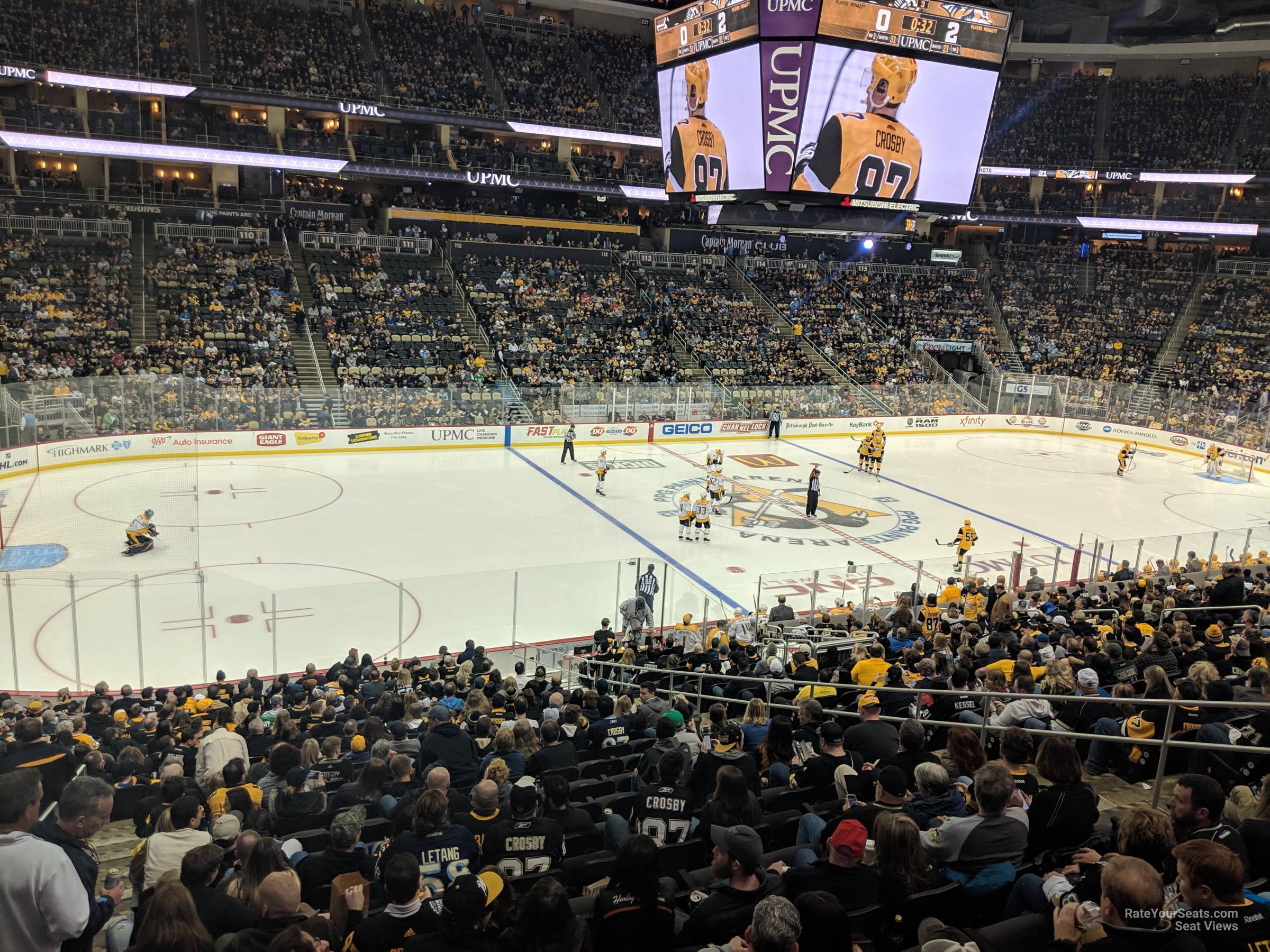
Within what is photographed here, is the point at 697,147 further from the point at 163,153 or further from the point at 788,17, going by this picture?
the point at 163,153

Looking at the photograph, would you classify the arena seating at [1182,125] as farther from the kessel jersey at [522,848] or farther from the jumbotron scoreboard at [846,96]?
the kessel jersey at [522,848]

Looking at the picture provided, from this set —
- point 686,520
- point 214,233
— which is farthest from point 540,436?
point 214,233

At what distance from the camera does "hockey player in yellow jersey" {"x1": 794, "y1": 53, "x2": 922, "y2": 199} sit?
20.2 metres

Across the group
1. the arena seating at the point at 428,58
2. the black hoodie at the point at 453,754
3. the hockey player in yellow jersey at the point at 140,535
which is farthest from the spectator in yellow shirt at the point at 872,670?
the arena seating at the point at 428,58

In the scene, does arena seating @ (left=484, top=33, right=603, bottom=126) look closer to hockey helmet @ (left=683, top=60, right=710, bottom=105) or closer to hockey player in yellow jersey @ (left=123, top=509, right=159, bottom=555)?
hockey helmet @ (left=683, top=60, right=710, bottom=105)


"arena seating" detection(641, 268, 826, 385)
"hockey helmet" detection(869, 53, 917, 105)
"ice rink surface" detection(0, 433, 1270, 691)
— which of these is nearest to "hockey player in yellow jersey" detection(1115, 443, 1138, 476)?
"ice rink surface" detection(0, 433, 1270, 691)

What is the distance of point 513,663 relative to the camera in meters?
A: 13.3

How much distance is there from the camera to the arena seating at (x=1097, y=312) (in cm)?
4284

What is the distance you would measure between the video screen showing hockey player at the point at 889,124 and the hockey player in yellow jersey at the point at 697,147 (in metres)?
2.63

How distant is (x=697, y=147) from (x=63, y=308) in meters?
17.3

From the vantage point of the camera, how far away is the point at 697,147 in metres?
22.8

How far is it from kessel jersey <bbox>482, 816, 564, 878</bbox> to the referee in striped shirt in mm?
9393

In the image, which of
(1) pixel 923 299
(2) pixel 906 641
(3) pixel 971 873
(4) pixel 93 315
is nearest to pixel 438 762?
(3) pixel 971 873

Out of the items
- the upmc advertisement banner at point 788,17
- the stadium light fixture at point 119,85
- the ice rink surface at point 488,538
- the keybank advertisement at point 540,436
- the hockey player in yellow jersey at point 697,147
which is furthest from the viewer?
the stadium light fixture at point 119,85
